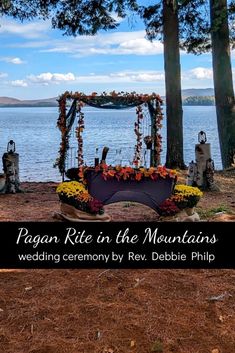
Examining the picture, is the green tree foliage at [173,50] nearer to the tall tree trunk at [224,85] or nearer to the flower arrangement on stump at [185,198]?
the tall tree trunk at [224,85]

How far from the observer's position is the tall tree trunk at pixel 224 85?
14.5m

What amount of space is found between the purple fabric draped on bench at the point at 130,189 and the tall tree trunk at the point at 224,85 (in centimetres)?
774

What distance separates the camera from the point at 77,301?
4668 millimetres

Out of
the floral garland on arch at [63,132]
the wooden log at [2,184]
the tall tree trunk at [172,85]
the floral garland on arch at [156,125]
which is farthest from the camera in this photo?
the tall tree trunk at [172,85]

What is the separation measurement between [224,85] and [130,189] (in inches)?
333

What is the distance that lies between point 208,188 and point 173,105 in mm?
4198

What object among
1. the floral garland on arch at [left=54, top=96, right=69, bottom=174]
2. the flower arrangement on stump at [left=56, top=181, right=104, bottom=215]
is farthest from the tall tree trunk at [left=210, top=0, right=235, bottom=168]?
the flower arrangement on stump at [left=56, top=181, right=104, bottom=215]

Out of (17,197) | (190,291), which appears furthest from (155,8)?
(190,291)

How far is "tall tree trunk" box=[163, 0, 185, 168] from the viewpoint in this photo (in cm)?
1447

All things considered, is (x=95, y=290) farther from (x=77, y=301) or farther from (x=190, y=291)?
(x=190, y=291)

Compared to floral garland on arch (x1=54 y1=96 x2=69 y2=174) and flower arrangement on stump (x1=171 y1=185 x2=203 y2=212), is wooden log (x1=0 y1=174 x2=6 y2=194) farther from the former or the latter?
flower arrangement on stump (x1=171 y1=185 x2=203 y2=212)

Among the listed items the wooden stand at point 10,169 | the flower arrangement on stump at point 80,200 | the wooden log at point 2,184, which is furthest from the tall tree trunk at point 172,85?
the flower arrangement on stump at point 80,200

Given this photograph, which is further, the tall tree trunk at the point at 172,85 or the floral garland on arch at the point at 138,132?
the tall tree trunk at the point at 172,85

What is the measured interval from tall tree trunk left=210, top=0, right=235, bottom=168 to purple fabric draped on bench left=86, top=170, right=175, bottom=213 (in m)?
7.74
